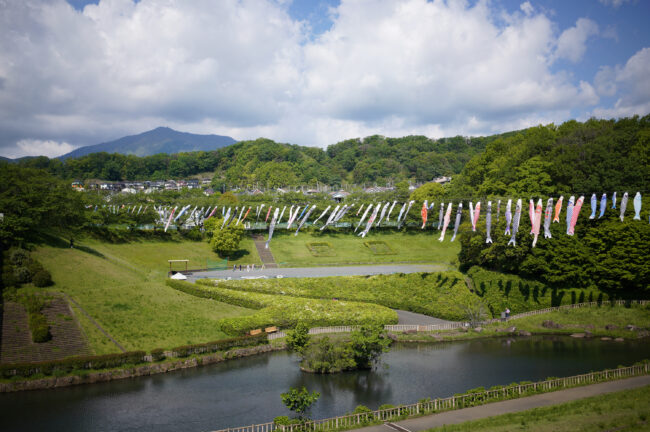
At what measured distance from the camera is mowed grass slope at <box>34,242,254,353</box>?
36188 millimetres

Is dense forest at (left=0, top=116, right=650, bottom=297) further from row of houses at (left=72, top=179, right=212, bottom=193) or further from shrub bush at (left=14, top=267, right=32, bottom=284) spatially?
row of houses at (left=72, top=179, right=212, bottom=193)

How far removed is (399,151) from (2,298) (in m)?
169

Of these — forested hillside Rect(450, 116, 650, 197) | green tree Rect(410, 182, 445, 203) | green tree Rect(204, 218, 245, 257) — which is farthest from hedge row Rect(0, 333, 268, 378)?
green tree Rect(410, 182, 445, 203)

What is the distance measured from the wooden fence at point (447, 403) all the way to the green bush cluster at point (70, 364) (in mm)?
12295

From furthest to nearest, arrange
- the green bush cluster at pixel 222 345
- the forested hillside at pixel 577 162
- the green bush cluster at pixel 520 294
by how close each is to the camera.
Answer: the forested hillside at pixel 577 162, the green bush cluster at pixel 520 294, the green bush cluster at pixel 222 345

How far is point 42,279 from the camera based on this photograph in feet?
134

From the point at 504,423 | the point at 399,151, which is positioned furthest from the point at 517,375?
the point at 399,151

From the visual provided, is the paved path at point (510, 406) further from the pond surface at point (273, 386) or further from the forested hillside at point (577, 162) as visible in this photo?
the forested hillside at point (577, 162)

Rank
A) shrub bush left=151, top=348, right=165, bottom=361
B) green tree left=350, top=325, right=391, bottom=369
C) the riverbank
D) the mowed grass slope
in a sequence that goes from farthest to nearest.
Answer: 1. the mowed grass slope
2. shrub bush left=151, top=348, right=165, bottom=361
3. green tree left=350, top=325, right=391, bottom=369
4. the riverbank

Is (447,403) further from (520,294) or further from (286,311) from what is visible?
(520,294)

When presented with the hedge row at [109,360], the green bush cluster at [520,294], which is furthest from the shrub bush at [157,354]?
the green bush cluster at [520,294]

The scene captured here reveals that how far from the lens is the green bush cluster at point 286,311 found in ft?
Result: 129

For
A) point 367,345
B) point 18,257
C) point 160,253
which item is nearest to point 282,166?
point 160,253

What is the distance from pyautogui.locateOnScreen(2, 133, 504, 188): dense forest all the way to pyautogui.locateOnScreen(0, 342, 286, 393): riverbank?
397ft
